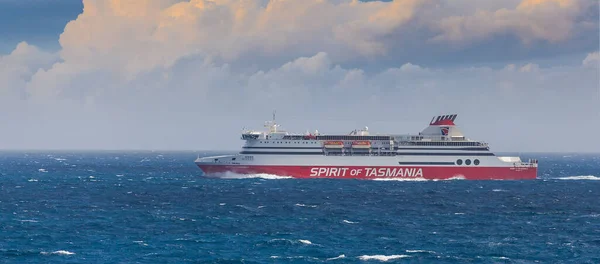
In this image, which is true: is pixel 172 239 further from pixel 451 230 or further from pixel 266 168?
pixel 266 168

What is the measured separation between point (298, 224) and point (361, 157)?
193 feet

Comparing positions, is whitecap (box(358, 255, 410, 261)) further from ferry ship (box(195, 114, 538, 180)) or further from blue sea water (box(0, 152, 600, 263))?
ferry ship (box(195, 114, 538, 180))

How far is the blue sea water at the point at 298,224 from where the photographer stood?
55438 millimetres

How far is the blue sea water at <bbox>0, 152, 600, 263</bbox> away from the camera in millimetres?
55438

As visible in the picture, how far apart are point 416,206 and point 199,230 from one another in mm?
32341

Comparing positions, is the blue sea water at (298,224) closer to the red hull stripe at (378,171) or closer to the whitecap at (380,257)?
the whitecap at (380,257)

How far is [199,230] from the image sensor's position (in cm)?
6681

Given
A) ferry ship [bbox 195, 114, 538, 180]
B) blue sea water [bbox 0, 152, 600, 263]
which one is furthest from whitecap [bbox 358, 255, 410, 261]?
ferry ship [bbox 195, 114, 538, 180]

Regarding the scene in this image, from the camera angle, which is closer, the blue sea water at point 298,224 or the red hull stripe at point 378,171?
the blue sea water at point 298,224

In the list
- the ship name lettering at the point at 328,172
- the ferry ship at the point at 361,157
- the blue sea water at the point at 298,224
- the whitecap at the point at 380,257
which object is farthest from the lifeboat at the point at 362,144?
the whitecap at the point at 380,257

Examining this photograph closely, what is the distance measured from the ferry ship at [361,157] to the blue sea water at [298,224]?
43.5 feet

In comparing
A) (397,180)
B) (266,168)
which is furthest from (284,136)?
(397,180)

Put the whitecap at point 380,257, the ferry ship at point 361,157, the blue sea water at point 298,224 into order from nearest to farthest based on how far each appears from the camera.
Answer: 1. the whitecap at point 380,257
2. the blue sea water at point 298,224
3. the ferry ship at point 361,157

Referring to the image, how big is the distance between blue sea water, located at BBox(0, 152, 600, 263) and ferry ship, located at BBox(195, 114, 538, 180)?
43.5ft
